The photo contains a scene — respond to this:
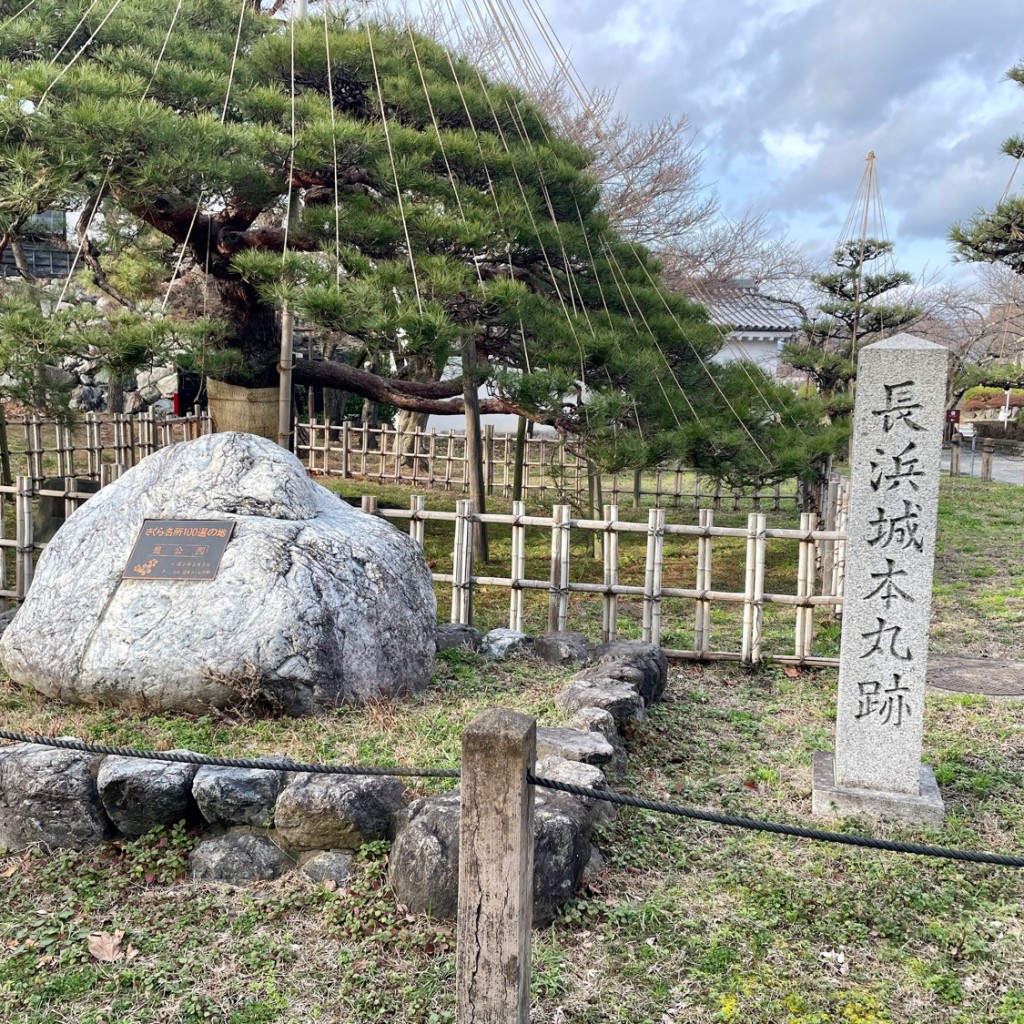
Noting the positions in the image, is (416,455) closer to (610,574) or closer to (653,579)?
(610,574)

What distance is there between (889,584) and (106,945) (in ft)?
11.4

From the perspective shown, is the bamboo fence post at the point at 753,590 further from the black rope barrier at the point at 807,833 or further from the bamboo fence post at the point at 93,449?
the bamboo fence post at the point at 93,449

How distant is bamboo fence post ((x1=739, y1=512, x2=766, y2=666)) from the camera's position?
638cm

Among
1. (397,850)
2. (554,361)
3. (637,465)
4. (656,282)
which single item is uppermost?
(656,282)

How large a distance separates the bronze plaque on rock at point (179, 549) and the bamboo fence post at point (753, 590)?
3535 millimetres

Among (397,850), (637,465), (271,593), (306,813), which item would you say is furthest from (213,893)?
(637,465)

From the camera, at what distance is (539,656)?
20.4ft

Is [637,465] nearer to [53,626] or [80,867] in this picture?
[53,626]

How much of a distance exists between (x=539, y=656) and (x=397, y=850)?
9.52ft

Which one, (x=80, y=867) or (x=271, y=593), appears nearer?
(x=80, y=867)

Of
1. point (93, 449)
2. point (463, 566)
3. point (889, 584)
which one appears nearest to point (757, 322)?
point (93, 449)

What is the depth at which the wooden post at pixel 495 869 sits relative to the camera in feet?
7.67

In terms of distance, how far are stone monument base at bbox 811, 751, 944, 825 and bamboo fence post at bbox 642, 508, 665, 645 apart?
244 cm

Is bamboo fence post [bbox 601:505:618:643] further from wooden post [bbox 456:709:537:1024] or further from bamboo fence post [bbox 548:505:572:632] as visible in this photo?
wooden post [bbox 456:709:537:1024]
